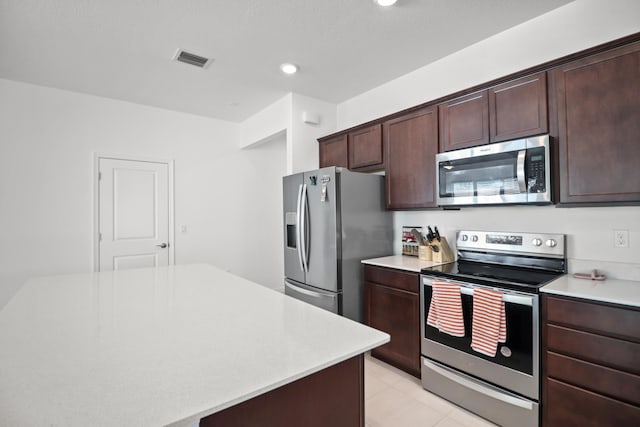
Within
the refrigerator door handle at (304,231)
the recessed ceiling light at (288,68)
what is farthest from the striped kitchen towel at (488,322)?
the recessed ceiling light at (288,68)

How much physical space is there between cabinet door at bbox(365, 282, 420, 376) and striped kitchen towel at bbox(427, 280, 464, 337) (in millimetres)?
213

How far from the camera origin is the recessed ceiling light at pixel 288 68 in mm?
2928

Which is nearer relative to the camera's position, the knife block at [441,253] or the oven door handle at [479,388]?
the oven door handle at [479,388]

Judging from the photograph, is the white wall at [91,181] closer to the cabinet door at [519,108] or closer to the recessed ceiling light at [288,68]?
the recessed ceiling light at [288,68]

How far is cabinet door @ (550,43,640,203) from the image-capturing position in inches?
64.9

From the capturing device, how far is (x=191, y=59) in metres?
2.80

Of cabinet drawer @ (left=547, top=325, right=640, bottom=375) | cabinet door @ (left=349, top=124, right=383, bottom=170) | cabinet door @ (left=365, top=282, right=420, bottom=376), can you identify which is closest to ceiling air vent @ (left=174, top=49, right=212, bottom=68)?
cabinet door @ (left=349, top=124, right=383, bottom=170)

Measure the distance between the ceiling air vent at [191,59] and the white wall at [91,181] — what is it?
148 cm

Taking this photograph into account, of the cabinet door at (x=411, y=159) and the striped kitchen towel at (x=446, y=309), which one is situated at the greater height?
the cabinet door at (x=411, y=159)

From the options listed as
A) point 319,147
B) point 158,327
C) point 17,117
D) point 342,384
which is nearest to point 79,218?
point 17,117

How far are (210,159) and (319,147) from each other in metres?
1.70

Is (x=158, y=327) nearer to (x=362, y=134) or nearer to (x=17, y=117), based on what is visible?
(x=362, y=134)

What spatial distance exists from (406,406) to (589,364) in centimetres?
108

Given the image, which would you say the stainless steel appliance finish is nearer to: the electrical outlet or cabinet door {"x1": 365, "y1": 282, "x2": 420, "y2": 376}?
cabinet door {"x1": 365, "y1": 282, "x2": 420, "y2": 376}
